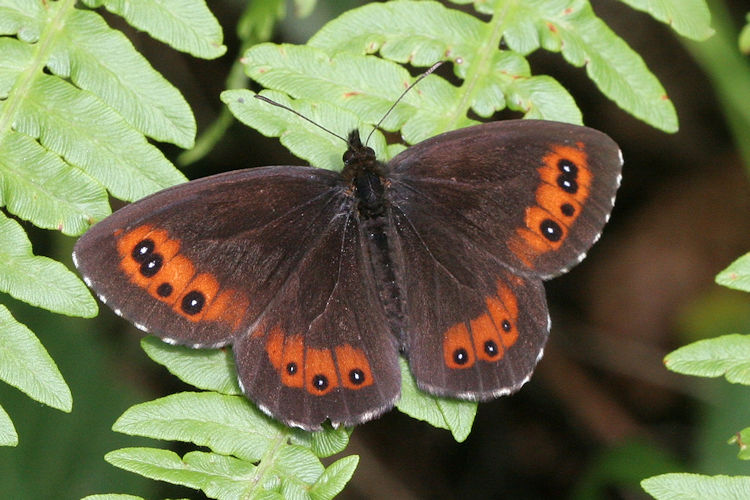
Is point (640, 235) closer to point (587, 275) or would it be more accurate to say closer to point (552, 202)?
point (587, 275)

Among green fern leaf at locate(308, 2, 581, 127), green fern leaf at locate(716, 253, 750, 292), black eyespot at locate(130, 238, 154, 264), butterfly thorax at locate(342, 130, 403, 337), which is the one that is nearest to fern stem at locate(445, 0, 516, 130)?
green fern leaf at locate(308, 2, 581, 127)

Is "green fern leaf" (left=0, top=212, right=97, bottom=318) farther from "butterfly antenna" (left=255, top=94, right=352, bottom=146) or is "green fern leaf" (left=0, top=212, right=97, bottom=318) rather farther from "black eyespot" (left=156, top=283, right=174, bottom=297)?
"butterfly antenna" (left=255, top=94, right=352, bottom=146)

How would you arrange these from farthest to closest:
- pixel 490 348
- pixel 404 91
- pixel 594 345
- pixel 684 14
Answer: pixel 594 345, pixel 684 14, pixel 404 91, pixel 490 348

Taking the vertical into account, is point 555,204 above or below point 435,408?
above

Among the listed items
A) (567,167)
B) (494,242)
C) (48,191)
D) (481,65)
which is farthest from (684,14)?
(48,191)

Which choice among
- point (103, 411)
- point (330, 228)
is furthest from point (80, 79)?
point (103, 411)

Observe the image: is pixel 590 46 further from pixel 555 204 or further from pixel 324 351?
pixel 324 351
